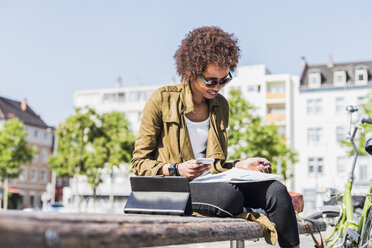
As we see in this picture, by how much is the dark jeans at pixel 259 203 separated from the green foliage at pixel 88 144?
3173cm

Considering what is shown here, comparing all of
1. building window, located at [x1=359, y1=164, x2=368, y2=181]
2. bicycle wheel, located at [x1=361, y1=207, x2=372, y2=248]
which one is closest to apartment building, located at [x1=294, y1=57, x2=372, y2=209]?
building window, located at [x1=359, y1=164, x2=368, y2=181]

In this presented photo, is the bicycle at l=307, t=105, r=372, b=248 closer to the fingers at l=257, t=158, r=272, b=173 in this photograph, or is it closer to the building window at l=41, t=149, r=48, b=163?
the fingers at l=257, t=158, r=272, b=173

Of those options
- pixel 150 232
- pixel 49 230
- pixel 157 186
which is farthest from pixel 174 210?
pixel 49 230

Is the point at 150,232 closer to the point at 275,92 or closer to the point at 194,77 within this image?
the point at 194,77

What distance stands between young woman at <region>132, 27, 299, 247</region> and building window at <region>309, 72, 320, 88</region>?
160ft

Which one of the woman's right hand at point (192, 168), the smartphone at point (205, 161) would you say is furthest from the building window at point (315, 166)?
the smartphone at point (205, 161)

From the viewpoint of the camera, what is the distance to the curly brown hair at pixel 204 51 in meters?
2.72

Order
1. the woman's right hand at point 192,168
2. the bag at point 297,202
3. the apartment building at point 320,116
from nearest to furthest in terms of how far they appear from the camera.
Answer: the woman's right hand at point 192,168, the bag at point 297,202, the apartment building at point 320,116

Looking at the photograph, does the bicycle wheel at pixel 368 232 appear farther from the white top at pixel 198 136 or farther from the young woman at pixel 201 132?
the white top at pixel 198 136

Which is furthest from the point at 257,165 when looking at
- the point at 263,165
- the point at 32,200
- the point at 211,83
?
the point at 32,200

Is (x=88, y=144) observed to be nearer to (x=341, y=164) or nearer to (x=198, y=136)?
(x=341, y=164)

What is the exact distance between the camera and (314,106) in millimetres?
49812

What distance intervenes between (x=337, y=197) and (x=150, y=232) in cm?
381

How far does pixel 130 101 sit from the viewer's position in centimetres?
6303
